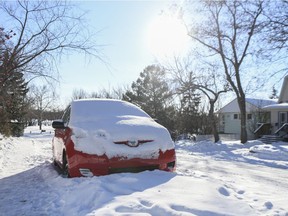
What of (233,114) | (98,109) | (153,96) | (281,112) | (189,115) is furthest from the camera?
(233,114)

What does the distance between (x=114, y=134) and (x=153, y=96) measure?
103 feet

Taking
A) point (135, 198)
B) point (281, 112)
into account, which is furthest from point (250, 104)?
point (135, 198)

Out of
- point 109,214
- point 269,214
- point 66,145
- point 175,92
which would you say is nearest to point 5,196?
point 66,145

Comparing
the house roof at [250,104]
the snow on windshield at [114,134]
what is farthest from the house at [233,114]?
the snow on windshield at [114,134]

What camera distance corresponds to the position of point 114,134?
6227 millimetres

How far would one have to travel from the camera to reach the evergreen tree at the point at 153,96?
111ft

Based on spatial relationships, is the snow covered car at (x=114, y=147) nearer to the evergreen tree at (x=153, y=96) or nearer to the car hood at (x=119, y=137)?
the car hood at (x=119, y=137)

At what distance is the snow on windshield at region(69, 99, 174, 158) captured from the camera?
611 centimetres

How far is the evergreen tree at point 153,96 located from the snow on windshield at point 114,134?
83.6ft

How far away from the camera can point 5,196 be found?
19.9 ft

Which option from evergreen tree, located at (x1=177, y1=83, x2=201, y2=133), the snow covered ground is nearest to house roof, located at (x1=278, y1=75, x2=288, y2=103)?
evergreen tree, located at (x1=177, y1=83, x2=201, y2=133)

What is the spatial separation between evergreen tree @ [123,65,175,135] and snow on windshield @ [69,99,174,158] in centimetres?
2548

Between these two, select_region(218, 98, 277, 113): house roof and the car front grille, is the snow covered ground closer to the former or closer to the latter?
the car front grille

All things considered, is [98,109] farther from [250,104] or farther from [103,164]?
[250,104]
